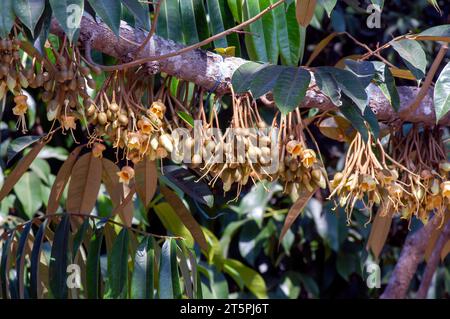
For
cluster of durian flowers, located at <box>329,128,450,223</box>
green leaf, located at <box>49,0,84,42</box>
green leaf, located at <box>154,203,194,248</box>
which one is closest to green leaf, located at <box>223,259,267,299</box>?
green leaf, located at <box>154,203,194,248</box>

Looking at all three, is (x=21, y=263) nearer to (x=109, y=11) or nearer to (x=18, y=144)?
(x=18, y=144)

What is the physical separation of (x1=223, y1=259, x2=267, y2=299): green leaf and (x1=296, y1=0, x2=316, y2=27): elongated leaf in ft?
3.84

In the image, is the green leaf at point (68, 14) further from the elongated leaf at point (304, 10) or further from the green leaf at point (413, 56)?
the green leaf at point (413, 56)

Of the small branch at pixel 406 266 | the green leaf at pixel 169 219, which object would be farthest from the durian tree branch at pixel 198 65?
the green leaf at pixel 169 219

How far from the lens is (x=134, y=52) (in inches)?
51.6

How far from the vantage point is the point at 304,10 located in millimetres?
1318

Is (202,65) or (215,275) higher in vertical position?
(202,65)

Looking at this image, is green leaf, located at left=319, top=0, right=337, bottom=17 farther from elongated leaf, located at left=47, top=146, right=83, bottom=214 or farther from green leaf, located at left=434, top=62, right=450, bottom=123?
elongated leaf, located at left=47, top=146, right=83, bottom=214

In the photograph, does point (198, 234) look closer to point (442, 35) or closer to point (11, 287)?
point (11, 287)

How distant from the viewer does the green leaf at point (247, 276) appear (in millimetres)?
2381

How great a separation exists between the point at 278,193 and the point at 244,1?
1.16 m

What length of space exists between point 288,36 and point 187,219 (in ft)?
1.34

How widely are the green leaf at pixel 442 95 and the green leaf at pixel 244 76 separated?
27cm
